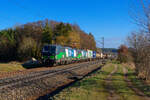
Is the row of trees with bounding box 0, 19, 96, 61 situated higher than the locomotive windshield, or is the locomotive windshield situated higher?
the row of trees with bounding box 0, 19, 96, 61

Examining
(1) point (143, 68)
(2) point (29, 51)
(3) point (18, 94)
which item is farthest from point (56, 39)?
(3) point (18, 94)

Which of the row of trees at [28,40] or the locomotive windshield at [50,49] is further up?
the row of trees at [28,40]

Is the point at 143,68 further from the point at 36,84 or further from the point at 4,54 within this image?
the point at 4,54

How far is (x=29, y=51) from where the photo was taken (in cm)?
4275

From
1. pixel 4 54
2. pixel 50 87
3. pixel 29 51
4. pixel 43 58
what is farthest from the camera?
pixel 4 54

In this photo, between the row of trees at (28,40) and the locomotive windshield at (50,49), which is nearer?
the locomotive windshield at (50,49)

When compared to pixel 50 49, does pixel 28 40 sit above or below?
above

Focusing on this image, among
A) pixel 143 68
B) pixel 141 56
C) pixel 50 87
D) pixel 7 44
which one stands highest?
pixel 7 44

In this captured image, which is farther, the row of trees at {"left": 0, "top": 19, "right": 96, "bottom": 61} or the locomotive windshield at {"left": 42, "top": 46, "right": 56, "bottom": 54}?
the row of trees at {"left": 0, "top": 19, "right": 96, "bottom": 61}

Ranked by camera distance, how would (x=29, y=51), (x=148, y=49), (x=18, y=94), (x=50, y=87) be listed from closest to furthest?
(x=18, y=94), (x=148, y=49), (x=50, y=87), (x=29, y=51)

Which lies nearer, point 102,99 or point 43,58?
point 102,99

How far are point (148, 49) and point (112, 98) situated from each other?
5.42 meters

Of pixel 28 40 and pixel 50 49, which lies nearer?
pixel 50 49

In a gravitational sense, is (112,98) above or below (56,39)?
below
